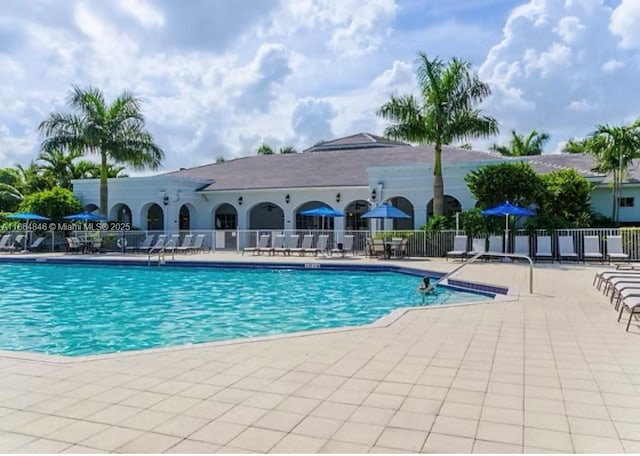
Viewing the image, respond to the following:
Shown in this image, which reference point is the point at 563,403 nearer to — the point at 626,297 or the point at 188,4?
the point at 626,297

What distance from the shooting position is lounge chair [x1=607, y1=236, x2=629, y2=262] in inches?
664

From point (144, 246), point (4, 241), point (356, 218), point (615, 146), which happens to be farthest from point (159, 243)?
point (615, 146)

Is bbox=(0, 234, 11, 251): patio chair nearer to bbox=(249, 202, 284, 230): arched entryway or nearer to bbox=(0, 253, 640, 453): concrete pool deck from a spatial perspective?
bbox=(249, 202, 284, 230): arched entryway

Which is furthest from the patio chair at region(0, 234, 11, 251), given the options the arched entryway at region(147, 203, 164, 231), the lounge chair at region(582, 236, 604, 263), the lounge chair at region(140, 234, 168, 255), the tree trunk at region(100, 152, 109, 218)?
the lounge chair at region(582, 236, 604, 263)

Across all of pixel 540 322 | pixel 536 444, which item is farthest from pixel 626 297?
pixel 536 444

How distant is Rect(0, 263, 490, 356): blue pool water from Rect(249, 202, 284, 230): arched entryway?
13649 mm

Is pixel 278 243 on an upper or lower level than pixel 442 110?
lower

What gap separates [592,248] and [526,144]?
19.8m

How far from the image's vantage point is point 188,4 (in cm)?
1146

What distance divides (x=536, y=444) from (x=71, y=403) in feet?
11.2

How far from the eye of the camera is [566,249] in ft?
59.3

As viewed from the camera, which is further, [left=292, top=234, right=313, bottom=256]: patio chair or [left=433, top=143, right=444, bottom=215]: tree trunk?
[left=292, top=234, right=313, bottom=256]: patio chair

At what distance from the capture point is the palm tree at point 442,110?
21.0 metres

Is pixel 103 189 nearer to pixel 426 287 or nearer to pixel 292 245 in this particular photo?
pixel 292 245
